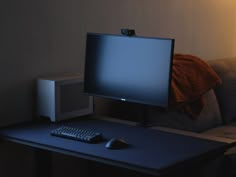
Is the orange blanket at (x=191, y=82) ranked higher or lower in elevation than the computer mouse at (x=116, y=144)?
higher

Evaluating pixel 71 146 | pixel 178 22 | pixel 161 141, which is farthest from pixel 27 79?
pixel 178 22

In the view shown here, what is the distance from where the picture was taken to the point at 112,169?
3.47 meters

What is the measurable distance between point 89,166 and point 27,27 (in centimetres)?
102

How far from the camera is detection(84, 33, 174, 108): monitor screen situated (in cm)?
285

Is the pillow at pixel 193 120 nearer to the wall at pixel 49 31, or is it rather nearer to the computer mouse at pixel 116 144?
the wall at pixel 49 31

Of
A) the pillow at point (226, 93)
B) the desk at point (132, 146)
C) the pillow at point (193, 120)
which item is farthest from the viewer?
the pillow at point (226, 93)

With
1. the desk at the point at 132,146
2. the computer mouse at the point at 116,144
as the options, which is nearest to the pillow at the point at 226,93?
the desk at the point at 132,146

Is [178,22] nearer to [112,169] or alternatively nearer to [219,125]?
[219,125]

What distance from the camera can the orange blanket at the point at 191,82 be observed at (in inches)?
141

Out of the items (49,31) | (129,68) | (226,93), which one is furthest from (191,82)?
(49,31)

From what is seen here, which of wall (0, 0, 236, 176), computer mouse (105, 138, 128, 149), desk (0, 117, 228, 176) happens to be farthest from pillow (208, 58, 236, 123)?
computer mouse (105, 138, 128, 149)

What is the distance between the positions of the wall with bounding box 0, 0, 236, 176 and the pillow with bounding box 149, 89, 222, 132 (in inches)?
22.5

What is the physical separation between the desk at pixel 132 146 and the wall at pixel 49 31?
20 centimetres

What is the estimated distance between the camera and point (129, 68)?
9.82 feet
